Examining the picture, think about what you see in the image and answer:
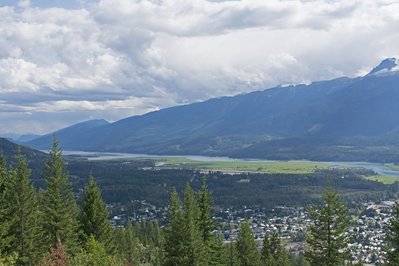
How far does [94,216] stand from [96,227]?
1089mm

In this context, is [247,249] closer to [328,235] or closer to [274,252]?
[274,252]

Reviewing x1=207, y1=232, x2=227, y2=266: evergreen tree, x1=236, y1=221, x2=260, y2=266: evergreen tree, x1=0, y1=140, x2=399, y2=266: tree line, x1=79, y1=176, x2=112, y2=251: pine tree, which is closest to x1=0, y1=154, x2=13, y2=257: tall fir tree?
x1=0, y1=140, x2=399, y2=266: tree line

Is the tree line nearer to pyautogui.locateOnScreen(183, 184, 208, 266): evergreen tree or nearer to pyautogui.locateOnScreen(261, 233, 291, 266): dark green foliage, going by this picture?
pyautogui.locateOnScreen(183, 184, 208, 266): evergreen tree

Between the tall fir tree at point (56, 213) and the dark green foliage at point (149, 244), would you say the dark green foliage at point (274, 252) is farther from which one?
the tall fir tree at point (56, 213)

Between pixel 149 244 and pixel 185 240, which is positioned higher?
pixel 185 240

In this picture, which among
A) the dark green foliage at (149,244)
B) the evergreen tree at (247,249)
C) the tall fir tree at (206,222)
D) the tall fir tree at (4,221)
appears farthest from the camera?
the dark green foliage at (149,244)

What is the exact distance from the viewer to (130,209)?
627ft

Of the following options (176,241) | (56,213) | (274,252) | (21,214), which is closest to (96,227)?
(56,213)

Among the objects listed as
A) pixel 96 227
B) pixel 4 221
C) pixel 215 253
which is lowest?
pixel 215 253

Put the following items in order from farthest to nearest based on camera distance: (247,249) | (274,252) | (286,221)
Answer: (286,221) → (274,252) → (247,249)

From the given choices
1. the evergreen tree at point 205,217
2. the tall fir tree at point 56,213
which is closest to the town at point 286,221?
the evergreen tree at point 205,217

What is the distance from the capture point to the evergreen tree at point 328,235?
36.4 meters

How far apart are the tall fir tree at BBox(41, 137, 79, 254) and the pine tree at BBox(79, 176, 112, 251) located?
3.33 feet

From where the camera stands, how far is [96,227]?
48.2 m
